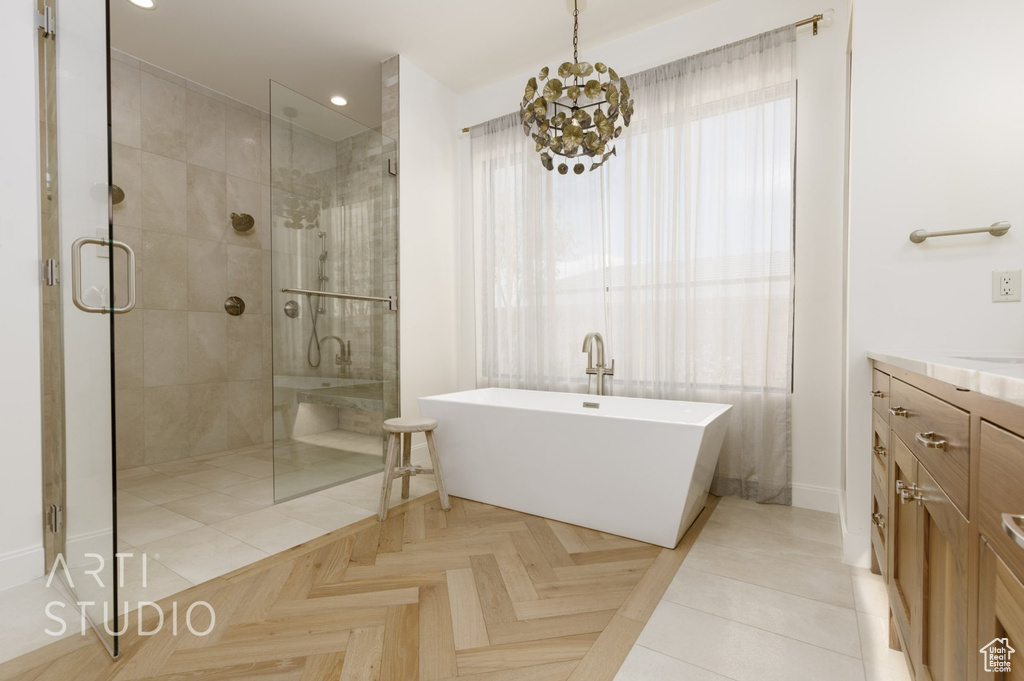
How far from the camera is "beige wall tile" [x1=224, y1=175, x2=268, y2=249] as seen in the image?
396cm

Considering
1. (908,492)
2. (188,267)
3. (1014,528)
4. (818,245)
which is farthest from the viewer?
(188,267)

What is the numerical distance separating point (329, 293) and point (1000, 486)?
2.96 meters

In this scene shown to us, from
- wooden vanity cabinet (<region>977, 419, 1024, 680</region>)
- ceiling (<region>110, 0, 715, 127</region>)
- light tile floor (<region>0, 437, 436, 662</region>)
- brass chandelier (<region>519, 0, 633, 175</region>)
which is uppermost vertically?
ceiling (<region>110, 0, 715, 127</region>)

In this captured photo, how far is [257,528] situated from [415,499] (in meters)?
0.83

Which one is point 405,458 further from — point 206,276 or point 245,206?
point 245,206

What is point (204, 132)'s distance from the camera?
3801mm

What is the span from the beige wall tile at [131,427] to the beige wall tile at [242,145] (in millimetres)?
1888

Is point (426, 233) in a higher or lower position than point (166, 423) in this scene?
higher

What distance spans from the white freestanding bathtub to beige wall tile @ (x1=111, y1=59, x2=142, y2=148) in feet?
9.41

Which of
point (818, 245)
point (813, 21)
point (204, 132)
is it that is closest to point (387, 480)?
point (818, 245)

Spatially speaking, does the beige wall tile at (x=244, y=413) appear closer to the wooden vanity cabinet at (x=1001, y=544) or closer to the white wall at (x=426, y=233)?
the white wall at (x=426, y=233)

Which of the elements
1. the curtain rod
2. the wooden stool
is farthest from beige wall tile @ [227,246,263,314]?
the curtain rod

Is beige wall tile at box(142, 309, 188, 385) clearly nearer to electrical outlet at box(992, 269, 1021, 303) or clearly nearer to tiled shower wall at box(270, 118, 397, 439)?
tiled shower wall at box(270, 118, 397, 439)

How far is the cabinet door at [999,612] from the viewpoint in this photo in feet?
1.86
